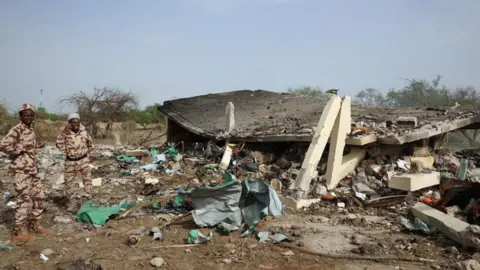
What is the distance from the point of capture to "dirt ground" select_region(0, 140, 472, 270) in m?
4.09

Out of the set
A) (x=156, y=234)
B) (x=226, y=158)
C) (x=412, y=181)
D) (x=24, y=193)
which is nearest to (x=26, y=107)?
(x=24, y=193)

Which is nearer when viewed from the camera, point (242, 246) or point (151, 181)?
point (242, 246)

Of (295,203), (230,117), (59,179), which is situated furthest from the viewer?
(230,117)

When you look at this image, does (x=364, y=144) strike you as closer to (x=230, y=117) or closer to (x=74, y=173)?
(x=230, y=117)

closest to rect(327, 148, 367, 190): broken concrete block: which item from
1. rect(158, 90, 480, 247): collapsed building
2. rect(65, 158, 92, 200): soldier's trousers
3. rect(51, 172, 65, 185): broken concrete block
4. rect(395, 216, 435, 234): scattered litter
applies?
rect(158, 90, 480, 247): collapsed building

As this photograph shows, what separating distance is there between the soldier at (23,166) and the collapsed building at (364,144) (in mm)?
3910

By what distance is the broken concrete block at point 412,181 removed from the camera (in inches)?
256

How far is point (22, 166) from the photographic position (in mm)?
4676

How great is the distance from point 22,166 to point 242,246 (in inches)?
115

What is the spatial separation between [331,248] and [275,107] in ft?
31.5

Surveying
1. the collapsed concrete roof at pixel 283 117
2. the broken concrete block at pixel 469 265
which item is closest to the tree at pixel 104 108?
the collapsed concrete roof at pixel 283 117

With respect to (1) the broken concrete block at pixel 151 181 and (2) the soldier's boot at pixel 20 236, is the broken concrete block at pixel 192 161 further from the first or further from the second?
(2) the soldier's boot at pixel 20 236

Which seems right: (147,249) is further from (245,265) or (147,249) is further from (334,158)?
(334,158)

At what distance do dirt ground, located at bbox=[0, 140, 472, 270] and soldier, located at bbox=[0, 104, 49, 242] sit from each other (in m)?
0.34
